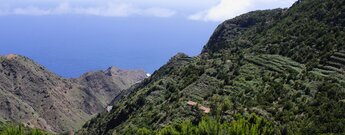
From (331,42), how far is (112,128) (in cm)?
4389

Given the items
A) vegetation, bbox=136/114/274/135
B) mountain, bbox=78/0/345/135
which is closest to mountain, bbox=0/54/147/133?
mountain, bbox=78/0/345/135

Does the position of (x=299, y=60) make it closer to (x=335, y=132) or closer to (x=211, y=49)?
(x=335, y=132)

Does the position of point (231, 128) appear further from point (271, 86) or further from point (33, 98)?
point (33, 98)

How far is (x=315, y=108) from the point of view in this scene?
208ft

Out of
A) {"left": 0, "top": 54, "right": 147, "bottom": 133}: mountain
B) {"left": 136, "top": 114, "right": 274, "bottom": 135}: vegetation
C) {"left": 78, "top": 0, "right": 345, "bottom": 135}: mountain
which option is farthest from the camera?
{"left": 0, "top": 54, "right": 147, "bottom": 133}: mountain

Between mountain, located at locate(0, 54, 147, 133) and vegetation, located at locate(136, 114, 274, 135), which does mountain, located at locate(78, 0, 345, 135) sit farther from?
mountain, located at locate(0, 54, 147, 133)

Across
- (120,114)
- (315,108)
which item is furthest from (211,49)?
(315,108)

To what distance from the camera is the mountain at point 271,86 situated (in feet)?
208

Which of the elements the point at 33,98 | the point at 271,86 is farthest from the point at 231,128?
the point at 33,98

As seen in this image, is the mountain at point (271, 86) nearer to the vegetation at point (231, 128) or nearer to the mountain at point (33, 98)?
the vegetation at point (231, 128)

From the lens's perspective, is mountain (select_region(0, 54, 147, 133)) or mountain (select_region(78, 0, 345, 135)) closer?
mountain (select_region(78, 0, 345, 135))

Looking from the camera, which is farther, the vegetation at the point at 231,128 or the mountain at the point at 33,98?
the mountain at the point at 33,98

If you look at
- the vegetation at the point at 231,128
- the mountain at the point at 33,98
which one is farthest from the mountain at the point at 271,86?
the mountain at the point at 33,98

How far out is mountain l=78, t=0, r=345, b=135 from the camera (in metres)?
63.3
